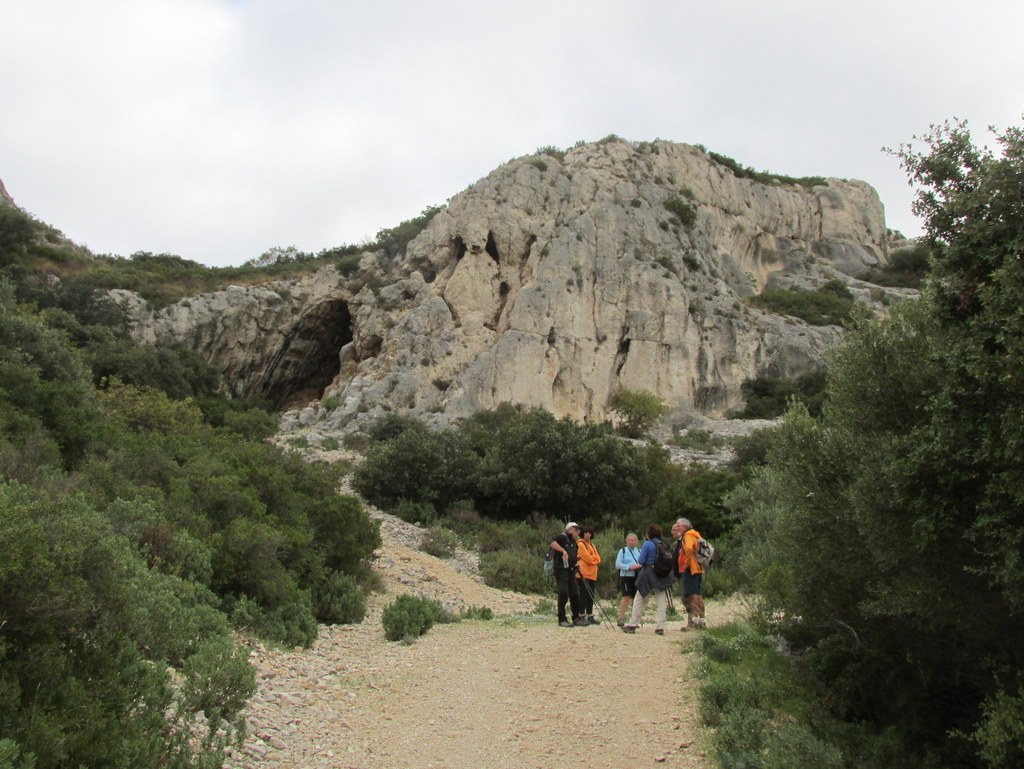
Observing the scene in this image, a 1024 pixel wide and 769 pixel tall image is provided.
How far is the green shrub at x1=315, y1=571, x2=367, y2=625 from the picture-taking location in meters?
11.8

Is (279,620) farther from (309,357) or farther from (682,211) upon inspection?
(682,211)

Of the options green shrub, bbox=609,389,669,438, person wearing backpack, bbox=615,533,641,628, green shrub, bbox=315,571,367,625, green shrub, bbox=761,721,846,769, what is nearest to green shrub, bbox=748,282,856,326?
green shrub, bbox=609,389,669,438

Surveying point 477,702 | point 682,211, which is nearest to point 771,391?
point 682,211

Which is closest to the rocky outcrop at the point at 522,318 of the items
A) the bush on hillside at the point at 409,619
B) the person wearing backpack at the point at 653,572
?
the bush on hillside at the point at 409,619

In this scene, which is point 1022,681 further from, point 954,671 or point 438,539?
point 438,539

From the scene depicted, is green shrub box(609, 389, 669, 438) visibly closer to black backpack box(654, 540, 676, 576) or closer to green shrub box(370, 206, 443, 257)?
green shrub box(370, 206, 443, 257)

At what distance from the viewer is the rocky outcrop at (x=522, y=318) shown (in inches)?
1524

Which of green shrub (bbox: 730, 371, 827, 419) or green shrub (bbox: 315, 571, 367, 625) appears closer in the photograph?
green shrub (bbox: 315, 571, 367, 625)

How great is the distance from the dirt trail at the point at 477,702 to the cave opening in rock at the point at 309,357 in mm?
35591

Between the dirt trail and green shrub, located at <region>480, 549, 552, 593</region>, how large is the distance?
20.0 feet

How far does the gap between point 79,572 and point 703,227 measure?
1989 inches

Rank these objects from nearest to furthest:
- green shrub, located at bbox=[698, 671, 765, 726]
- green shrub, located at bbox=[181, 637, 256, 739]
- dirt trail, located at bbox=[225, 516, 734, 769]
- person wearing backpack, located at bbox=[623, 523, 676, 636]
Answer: green shrub, located at bbox=[181, 637, 256, 739] → dirt trail, located at bbox=[225, 516, 734, 769] → green shrub, located at bbox=[698, 671, 765, 726] → person wearing backpack, located at bbox=[623, 523, 676, 636]

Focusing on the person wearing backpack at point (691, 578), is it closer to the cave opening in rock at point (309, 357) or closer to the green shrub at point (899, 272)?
the cave opening in rock at point (309, 357)

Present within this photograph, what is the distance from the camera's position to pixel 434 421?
114 feet
